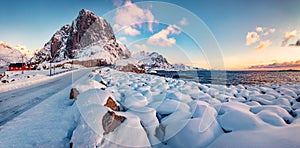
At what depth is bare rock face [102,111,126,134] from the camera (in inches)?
121

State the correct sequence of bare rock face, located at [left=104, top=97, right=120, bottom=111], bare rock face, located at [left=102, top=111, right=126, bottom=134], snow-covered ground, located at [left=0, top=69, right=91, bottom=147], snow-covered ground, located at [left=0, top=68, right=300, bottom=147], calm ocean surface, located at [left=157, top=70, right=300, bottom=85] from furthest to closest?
1. calm ocean surface, located at [left=157, top=70, right=300, bottom=85]
2. bare rock face, located at [left=104, top=97, right=120, bottom=111]
3. bare rock face, located at [left=102, top=111, right=126, bottom=134]
4. snow-covered ground, located at [left=0, top=69, right=91, bottom=147]
5. snow-covered ground, located at [left=0, top=68, right=300, bottom=147]

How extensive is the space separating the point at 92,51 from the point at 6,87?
11402cm

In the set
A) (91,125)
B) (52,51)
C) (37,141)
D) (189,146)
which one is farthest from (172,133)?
(52,51)

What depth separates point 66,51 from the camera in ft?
532

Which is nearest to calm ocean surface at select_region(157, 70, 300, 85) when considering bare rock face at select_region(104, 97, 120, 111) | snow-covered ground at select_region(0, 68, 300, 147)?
snow-covered ground at select_region(0, 68, 300, 147)

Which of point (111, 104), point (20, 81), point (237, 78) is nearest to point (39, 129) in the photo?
point (111, 104)

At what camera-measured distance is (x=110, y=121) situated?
3180mm

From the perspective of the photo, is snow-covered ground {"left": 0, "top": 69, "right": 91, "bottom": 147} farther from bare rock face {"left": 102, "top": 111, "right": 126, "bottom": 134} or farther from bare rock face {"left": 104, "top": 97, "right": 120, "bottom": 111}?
bare rock face {"left": 104, "top": 97, "right": 120, "bottom": 111}

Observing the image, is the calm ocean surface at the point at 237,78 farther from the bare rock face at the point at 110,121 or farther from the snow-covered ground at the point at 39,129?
the bare rock face at the point at 110,121

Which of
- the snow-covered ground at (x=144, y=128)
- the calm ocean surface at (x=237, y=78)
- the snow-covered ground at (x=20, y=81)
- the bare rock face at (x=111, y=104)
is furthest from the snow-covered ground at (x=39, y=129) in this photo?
the calm ocean surface at (x=237, y=78)

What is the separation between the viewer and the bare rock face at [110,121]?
3083 mm

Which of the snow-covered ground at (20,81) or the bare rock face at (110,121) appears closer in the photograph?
the bare rock face at (110,121)

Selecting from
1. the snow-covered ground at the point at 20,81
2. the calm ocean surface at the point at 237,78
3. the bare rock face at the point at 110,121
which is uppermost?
the bare rock face at the point at 110,121

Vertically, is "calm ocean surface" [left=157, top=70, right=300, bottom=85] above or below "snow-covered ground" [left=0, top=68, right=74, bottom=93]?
below
